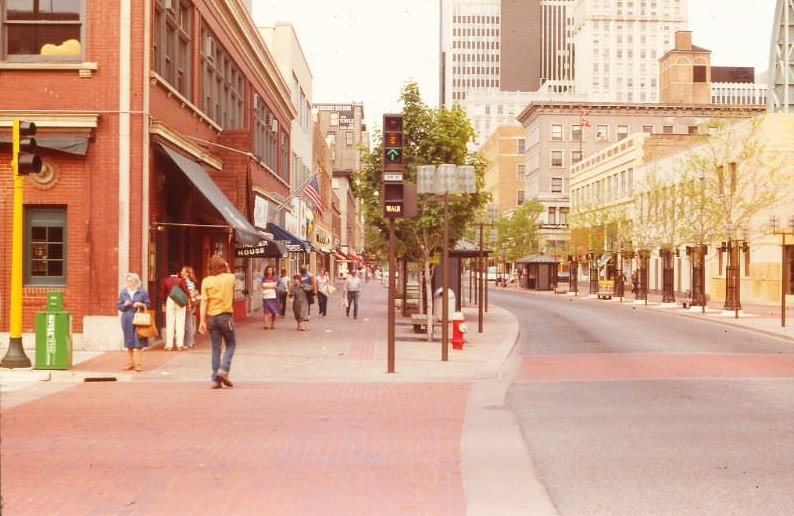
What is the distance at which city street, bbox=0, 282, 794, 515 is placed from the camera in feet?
22.3

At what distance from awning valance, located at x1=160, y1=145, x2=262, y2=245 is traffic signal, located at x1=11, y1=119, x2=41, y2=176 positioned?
4910mm

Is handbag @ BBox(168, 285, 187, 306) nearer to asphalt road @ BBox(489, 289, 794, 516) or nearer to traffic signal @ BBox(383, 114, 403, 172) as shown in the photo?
traffic signal @ BBox(383, 114, 403, 172)

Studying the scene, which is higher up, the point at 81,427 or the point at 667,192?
the point at 667,192

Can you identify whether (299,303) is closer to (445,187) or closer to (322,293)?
(322,293)

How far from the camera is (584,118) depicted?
344ft

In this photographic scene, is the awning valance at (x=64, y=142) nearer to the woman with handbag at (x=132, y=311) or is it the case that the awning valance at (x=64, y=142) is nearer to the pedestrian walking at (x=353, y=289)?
the woman with handbag at (x=132, y=311)

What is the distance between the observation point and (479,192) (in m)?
28.6

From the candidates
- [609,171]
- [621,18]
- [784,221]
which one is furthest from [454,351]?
[621,18]

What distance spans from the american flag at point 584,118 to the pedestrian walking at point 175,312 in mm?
89509

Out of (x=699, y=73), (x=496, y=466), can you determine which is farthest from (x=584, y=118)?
(x=496, y=466)

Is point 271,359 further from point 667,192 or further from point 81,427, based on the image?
point 667,192

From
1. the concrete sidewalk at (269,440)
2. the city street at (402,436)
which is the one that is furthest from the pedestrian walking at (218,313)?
the concrete sidewalk at (269,440)

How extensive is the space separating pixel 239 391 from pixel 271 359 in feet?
14.4

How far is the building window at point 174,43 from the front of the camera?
20.7 meters
